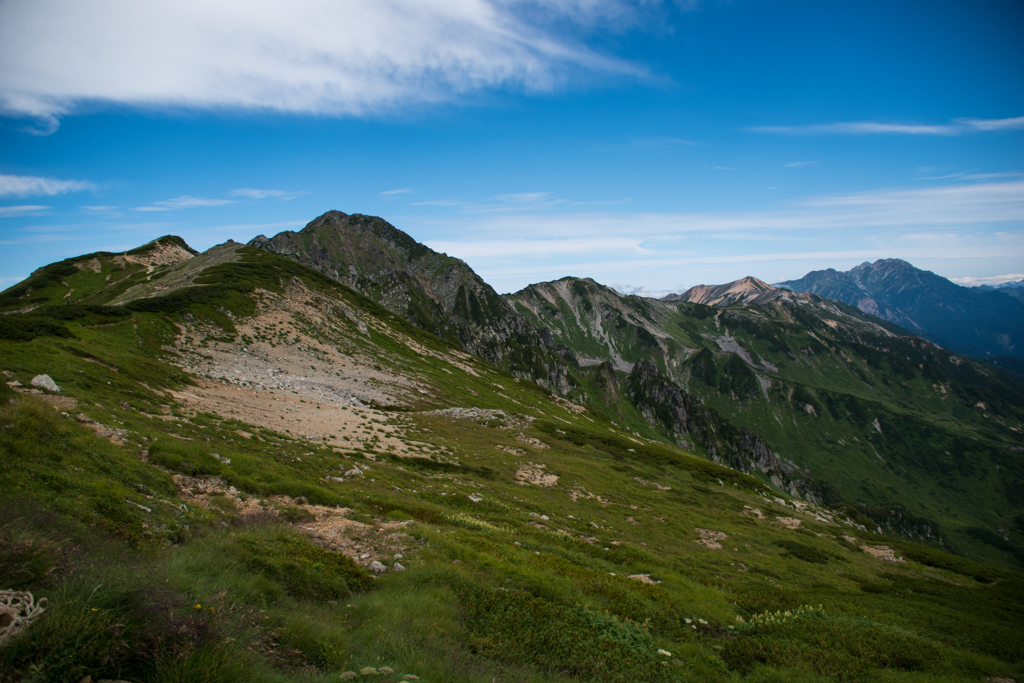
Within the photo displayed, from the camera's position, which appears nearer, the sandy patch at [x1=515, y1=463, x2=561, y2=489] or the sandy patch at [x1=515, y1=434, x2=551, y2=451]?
the sandy patch at [x1=515, y1=463, x2=561, y2=489]

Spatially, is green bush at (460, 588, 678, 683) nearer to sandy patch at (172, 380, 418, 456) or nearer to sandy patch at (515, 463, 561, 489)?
sandy patch at (172, 380, 418, 456)

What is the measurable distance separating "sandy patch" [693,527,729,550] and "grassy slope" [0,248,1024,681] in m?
1.05

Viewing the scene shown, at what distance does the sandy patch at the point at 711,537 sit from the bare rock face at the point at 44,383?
121ft

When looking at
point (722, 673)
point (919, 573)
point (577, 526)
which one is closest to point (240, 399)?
point (577, 526)

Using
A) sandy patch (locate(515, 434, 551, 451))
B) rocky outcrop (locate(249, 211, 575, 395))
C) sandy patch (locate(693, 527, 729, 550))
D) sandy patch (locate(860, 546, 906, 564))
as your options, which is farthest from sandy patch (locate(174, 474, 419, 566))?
rocky outcrop (locate(249, 211, 575, 395))

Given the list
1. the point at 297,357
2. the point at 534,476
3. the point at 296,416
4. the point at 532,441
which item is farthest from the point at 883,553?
the point at 297,357

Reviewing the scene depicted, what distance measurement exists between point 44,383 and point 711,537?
39637 mm

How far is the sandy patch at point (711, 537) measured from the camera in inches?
1167

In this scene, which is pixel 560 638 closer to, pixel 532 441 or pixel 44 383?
pixel 44 383

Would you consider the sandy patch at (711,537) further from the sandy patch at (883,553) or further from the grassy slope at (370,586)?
the sandy patch at (883,553)

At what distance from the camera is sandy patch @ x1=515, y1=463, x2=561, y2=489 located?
1342 inches

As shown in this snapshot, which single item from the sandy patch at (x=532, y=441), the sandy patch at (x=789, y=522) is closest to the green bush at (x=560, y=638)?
the sandy patch at (x=532, y=441)

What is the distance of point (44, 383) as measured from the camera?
18.4 metres

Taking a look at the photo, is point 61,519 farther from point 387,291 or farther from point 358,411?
point 387,291
